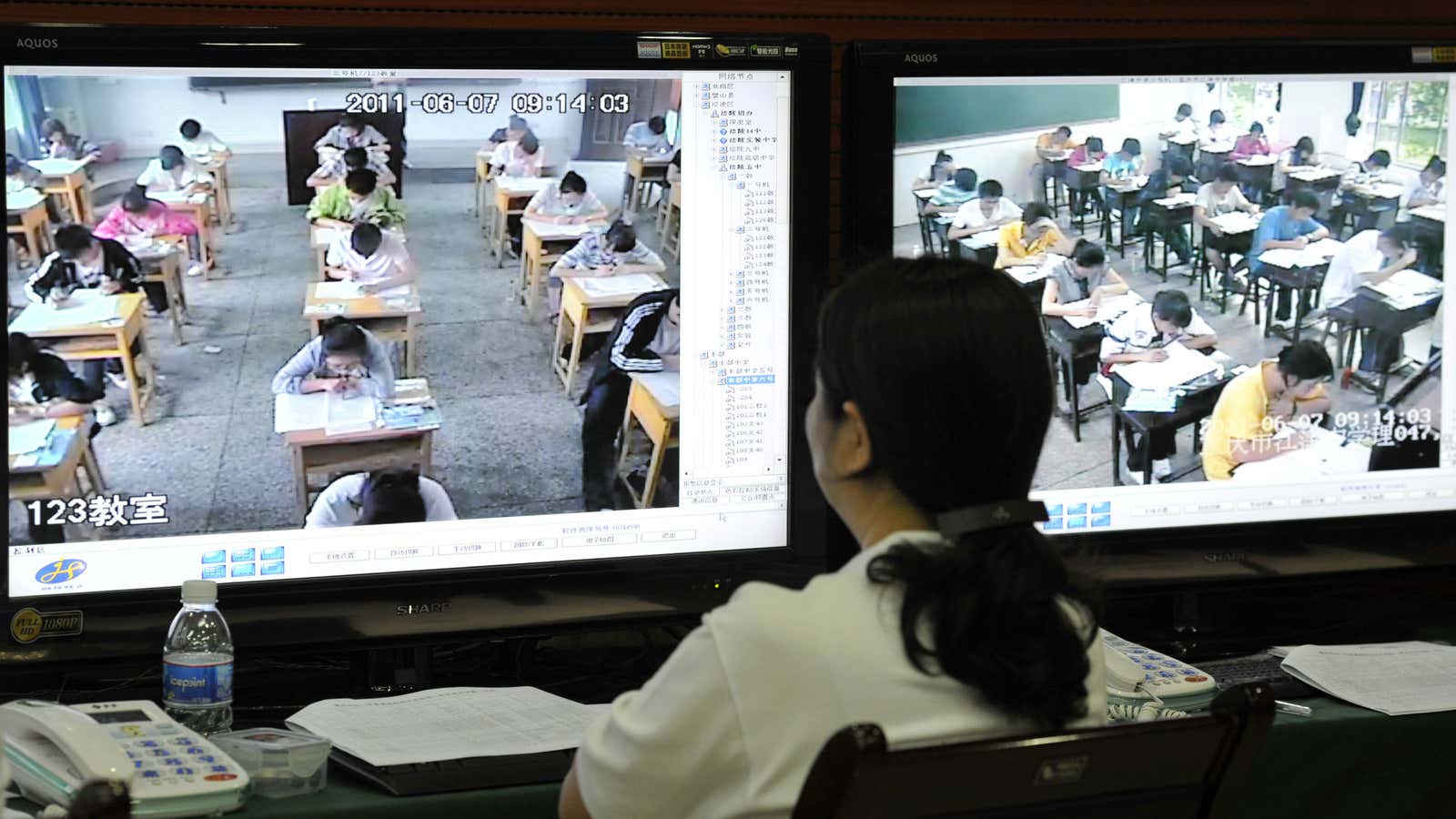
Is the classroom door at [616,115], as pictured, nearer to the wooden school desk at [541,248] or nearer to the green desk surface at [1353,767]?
the wooden school desk at [541,248]

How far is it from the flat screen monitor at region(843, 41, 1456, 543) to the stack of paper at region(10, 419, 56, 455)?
104 centimetres

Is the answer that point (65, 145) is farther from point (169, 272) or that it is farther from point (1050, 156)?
point (1050, 156)

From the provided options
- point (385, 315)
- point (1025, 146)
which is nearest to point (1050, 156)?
point (1025, 146)

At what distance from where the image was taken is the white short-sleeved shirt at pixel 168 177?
6.00 ft

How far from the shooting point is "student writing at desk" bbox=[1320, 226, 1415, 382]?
232 cm

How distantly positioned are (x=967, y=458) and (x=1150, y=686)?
33.2 inches

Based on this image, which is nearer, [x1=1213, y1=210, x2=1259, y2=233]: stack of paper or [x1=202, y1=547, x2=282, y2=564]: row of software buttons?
[x1=202, y1=547, x2=282, y2=564]: row of software buttons

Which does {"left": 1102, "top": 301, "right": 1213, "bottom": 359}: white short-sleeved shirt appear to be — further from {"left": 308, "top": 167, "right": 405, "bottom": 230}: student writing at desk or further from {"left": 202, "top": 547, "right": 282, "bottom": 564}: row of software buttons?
{"left": 202, "top": 547, "right": 282, "bottom": 564}: row of software buttons

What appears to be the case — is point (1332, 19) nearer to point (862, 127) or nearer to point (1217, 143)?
point (1217, 143)

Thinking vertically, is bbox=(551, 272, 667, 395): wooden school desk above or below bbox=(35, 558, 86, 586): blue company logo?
above

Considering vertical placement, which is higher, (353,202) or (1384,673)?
(353,202)

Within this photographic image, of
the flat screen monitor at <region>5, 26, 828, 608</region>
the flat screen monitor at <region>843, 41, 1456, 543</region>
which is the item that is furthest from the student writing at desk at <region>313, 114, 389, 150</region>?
the flat screen monitor at <region>843, 41, 1456, 543</region>

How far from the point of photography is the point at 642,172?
78.5 inches

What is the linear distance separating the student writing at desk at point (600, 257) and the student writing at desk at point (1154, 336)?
2.29 ft
